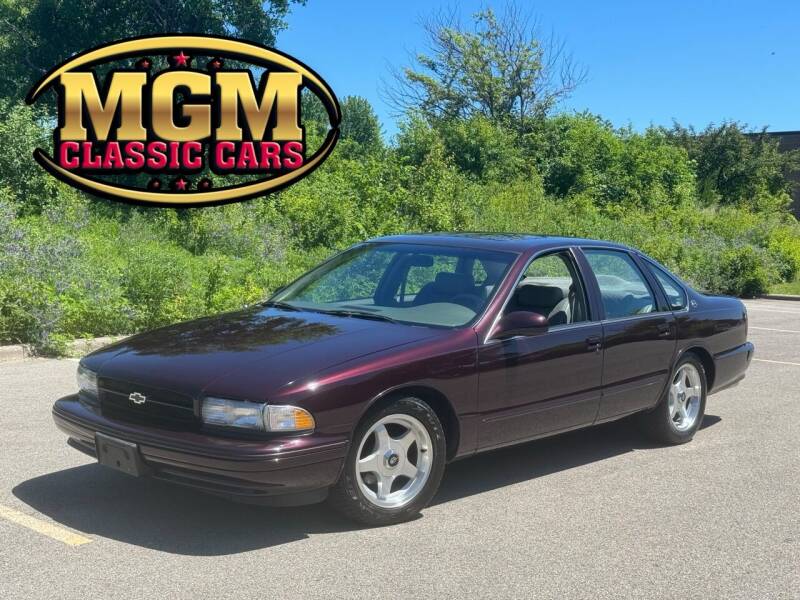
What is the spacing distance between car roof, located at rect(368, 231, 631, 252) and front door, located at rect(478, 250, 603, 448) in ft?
0.40

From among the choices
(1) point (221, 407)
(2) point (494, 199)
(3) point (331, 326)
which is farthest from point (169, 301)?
(2) point (494, 199)

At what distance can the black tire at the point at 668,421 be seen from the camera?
22.5ft

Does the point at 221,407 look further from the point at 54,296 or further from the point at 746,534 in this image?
the point at 54,296

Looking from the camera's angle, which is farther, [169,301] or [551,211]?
[551,211]

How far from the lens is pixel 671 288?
7160mm

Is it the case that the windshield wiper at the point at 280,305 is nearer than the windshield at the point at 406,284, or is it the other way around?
the windshield at the point at 406,284

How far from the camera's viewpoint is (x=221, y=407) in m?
4.54

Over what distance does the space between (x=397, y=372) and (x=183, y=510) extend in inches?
56.6

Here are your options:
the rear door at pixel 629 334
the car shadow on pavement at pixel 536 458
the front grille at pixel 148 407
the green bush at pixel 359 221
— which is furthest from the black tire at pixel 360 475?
the green bush at pixel 359 221

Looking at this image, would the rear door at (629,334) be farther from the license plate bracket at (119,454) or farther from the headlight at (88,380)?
the headlight at (88,380)

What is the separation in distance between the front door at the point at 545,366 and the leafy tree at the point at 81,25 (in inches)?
1098

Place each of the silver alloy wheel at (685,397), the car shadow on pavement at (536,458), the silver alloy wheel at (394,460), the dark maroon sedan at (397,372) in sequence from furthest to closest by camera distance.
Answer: the silver alloy wheel at (685,397) → the car shadow on pavement at (536,458) → the silver alloy wheel at (394,460) → the dark maroon sedan at (397,372)

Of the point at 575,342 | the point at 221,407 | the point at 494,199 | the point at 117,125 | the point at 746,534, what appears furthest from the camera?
the point at 494,199

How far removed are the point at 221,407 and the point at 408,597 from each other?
1270mm
